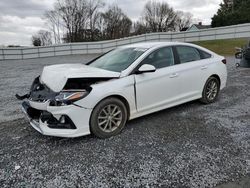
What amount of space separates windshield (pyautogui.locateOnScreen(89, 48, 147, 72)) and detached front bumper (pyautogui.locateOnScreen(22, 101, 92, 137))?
3.73ft

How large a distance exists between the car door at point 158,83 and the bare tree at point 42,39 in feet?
184

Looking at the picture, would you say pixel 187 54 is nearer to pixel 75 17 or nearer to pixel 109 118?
pixel 109 118

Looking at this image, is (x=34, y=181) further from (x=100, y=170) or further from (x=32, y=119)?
(x=32, y=119)

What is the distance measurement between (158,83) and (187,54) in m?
1.24

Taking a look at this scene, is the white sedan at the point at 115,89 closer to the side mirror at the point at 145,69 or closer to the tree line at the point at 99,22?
the side mirror at the point at 145,69

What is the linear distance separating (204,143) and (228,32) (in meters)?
22.4

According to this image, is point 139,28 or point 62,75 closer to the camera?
point 62,75

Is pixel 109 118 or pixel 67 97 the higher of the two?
pixel 67 97

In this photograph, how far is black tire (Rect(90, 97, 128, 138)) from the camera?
12.0 feet

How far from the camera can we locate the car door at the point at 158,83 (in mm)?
4137

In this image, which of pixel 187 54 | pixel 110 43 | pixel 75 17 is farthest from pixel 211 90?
pixel 75 17

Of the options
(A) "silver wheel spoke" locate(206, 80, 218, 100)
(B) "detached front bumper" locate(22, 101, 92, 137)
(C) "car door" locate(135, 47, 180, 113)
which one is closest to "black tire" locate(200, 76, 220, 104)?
(A) "silver wheel spoke" locate(206, 80, 218, 100)

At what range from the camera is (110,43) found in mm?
22703

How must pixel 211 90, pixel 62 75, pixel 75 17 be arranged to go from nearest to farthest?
pixel 62 75 → pixel 211 90 → pixel 75 17
